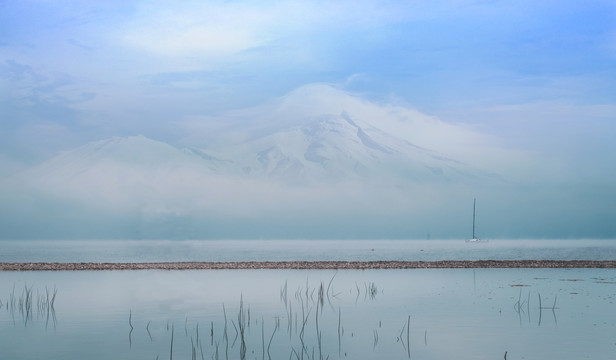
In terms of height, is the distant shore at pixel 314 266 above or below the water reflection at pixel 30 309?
above

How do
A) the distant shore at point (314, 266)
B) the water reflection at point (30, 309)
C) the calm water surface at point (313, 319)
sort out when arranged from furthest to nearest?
1. the distant shore at point (314, 266)
2. the water reflection at point (30, 309)
3. the calm water surface at point (313, 319)

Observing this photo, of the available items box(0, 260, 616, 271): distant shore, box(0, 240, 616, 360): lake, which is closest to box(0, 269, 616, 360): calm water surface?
box(0, 240, 616, 360): lake

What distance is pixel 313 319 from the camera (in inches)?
1048

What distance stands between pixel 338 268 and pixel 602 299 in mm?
27390

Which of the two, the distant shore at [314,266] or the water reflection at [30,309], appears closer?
the water reflection at [30,309]

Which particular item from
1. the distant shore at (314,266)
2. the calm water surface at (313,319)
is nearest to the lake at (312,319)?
the calm water surface at (313,319)

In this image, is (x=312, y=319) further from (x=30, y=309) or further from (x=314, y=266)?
(x=314, y=266)

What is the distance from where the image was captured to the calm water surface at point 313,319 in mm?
20250

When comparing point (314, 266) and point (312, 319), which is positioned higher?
point (314, 266)

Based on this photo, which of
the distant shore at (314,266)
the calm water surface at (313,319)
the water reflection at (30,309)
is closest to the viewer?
the calm water surface at (313,319)

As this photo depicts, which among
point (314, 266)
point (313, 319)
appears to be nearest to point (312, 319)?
point (313, 319)

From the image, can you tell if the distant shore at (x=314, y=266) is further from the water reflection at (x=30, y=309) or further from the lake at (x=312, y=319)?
the water reflection at (x=30, y=309)

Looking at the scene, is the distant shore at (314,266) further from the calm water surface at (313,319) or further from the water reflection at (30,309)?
the water reflection at (30,309)

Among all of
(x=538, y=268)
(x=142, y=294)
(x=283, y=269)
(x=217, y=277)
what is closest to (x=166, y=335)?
(x=142, y=294)
